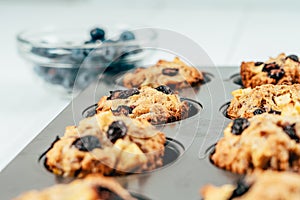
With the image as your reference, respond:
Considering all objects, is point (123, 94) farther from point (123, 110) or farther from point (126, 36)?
point (126, 36)

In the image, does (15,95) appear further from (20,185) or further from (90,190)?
(90,190)

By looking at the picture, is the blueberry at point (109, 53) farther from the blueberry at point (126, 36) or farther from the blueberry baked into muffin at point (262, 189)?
the blueberry baked into muffin at point (262, 189)

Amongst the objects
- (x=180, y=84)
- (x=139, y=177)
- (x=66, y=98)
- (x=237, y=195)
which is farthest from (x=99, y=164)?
(x=66, y=98)

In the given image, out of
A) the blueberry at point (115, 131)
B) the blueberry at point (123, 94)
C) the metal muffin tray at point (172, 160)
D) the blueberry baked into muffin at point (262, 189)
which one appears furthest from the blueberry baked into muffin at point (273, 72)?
the blueberry baked into muffin at point (262, 189)

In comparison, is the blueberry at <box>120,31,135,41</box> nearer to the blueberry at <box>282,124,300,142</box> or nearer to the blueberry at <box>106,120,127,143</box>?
the blueberry at <box>106,120,127,143</box>

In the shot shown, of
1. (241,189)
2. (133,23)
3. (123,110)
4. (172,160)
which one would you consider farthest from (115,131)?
(133,23)

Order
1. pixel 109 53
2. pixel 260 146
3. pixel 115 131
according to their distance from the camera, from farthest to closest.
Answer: pixel 109 53 → pixel 115 131 → pixel 260 146
